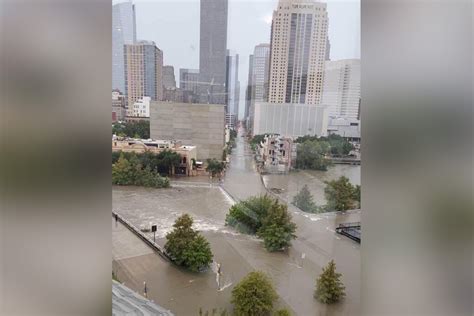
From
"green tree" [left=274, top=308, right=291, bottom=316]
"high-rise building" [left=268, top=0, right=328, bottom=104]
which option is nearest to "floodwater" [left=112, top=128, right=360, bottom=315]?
"green tree" [left=274, top=308, right=291, bottom=316]

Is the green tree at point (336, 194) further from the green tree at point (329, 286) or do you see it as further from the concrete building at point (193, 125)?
the concrete building at point (193, 125)

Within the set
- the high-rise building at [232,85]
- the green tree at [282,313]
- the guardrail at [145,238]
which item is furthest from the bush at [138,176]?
the green tree at [282,313]

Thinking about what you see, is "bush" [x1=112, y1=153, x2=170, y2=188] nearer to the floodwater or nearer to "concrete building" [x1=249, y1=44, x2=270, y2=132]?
the floodwater

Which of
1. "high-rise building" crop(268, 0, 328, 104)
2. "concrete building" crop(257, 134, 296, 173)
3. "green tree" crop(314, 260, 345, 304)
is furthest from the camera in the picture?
"concrete building" crop(257, 134, 296, 173)

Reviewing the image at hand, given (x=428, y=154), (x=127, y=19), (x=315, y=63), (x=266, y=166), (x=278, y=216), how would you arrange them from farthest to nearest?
(x=266, y=166) < (x=278, y=216) < (x=315, y=63) < (x=127, y=19) < (x=428, y=154)

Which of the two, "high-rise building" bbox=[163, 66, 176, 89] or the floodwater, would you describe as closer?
the floodwater

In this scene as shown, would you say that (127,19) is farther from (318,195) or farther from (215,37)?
(318,195)

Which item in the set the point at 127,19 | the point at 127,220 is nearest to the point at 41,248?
the point at 127,19
